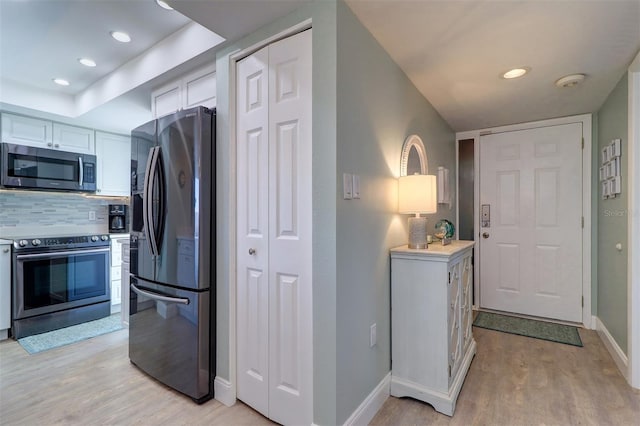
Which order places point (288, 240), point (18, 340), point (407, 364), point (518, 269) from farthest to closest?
point (518, 269)
point (18, 340)
point (407, 364)
point (288, 240)

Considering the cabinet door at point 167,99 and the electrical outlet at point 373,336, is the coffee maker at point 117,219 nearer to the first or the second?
the cabinet door at point 167,99

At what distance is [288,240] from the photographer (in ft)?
5.29

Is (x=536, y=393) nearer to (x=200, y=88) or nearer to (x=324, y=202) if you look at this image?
(x=324, y=202)

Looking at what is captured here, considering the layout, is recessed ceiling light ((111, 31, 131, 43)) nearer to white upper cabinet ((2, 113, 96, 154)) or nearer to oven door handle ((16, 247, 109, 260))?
white upper cabinet ((2, 113, 96, 154))

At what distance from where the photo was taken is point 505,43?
1817 mm

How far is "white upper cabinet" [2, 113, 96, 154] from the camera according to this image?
3.01 m

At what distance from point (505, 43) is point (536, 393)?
2193 millimetres

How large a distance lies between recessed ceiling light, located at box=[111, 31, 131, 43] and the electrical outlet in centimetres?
254

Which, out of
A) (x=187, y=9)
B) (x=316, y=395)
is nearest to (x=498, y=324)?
(x=316, y=395)

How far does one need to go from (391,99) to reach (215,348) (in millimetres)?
1968

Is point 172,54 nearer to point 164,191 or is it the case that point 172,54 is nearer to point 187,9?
point 187,9

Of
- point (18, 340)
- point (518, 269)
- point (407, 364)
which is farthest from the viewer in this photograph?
point (518, 269)

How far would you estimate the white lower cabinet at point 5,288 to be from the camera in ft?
9.05

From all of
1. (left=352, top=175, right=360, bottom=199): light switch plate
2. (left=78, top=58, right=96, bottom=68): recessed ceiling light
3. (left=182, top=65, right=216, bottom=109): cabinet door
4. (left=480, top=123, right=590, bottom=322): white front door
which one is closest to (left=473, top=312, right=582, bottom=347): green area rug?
(left=480, top=123, right=590, bottom=322): white front door
